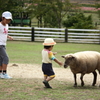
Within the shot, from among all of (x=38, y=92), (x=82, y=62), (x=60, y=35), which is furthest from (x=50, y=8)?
(x=38, y=92)

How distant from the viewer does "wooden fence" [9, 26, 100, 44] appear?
28234 millimetres

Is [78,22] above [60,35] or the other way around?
above

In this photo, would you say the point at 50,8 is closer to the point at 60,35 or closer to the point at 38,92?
the point at 60,35

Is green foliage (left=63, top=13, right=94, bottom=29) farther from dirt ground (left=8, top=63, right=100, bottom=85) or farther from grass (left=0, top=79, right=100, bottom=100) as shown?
grass (left=0, top=79, right=100, bottom=100)

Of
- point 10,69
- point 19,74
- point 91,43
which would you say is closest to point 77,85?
point 19,74

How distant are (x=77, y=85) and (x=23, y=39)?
1991cm

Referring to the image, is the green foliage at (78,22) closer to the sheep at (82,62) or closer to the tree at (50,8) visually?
the tree at (50,8)

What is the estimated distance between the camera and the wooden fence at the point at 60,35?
2823cm

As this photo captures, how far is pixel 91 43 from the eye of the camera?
92.1 ft

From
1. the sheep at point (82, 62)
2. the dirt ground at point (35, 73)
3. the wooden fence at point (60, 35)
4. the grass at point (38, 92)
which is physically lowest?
the wooden fence at point (60, 35)

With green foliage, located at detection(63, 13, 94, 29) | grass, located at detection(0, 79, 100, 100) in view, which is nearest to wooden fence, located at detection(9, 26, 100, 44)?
green foliage, located at detection(63, 13, 94, 29)

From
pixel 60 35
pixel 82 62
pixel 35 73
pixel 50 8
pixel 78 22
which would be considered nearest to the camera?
pixel 82 62

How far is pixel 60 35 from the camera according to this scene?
2859 cm

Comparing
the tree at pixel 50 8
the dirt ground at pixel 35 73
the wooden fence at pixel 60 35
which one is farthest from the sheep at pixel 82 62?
the tree at pixel 50 8
